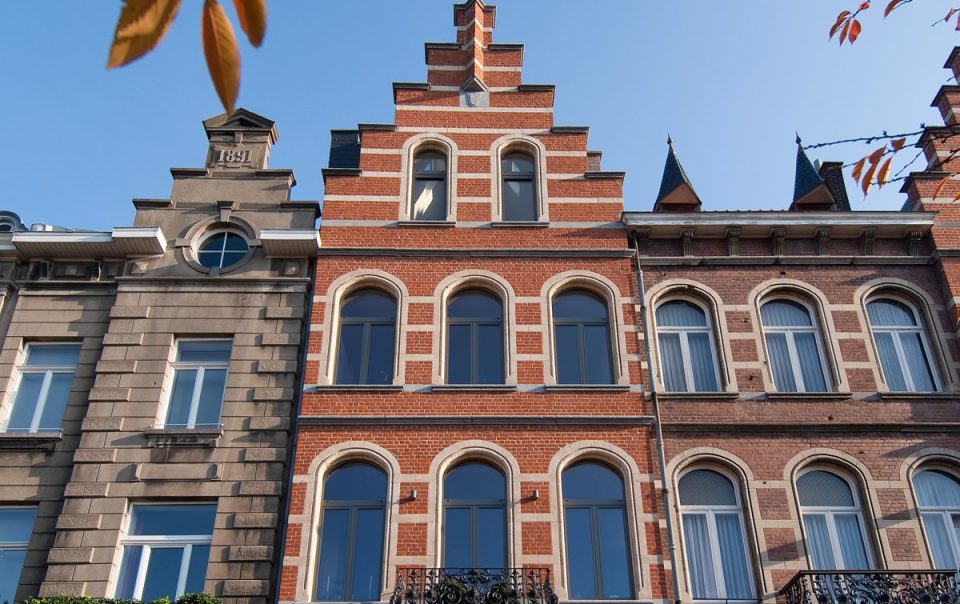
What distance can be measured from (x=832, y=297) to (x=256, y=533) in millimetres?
10316

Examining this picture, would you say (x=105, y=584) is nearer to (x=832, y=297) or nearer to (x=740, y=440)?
(x=740, y=440)

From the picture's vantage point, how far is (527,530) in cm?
1380

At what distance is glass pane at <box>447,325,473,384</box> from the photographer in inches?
613

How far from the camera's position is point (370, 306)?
1648cm

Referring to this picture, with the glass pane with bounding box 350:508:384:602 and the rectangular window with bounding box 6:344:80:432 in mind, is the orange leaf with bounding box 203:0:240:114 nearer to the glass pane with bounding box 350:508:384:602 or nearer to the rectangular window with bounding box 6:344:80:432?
the glass pane with bounding box 350:508:384:602

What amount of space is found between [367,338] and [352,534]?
3.43m

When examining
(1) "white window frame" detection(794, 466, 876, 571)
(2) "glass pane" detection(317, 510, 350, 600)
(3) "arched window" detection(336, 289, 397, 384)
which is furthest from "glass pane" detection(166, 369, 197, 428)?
(1) "white window frame" detection(794, 466, 876, 571)

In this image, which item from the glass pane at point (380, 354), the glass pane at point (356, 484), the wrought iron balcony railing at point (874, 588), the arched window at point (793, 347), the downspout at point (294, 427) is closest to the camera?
the wrought iron balcony railing at point (874, 588)

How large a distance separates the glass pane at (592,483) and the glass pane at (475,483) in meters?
0.99

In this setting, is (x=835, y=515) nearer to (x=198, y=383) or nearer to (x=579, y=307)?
(x=579, y=307)

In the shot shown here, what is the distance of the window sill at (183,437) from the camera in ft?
47.4

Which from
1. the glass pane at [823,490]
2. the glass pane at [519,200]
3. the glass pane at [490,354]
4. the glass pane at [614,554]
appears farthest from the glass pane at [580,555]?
the glass pane at [519,200]

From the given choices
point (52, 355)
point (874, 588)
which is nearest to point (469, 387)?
point (874, 588)

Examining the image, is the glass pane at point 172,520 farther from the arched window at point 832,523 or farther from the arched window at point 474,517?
the arched window at point 832,523
